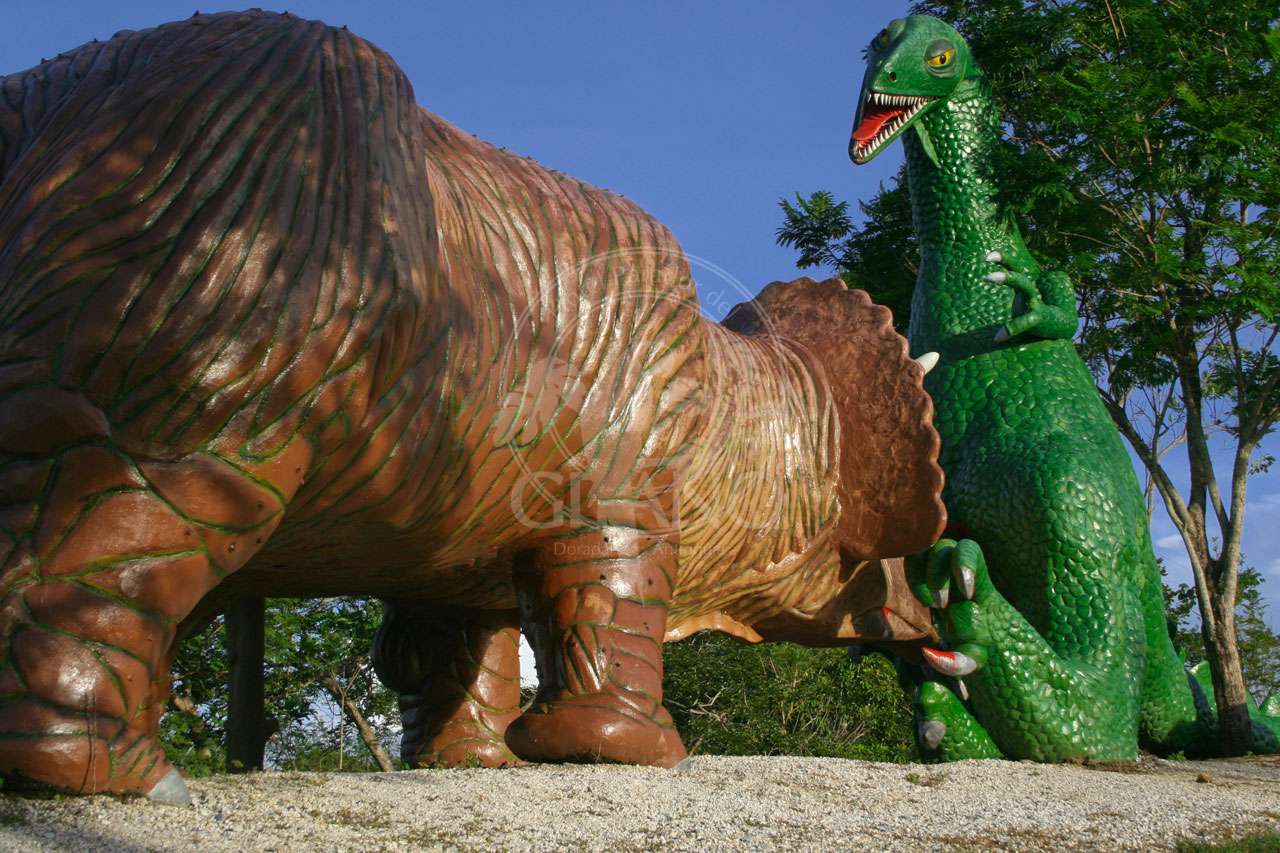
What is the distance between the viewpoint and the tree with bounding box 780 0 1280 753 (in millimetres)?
8008

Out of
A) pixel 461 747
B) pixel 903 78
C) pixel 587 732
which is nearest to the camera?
pixel 587 732

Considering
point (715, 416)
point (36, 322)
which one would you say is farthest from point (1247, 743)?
point (36, 322)

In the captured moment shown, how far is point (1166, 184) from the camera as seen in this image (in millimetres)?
8328

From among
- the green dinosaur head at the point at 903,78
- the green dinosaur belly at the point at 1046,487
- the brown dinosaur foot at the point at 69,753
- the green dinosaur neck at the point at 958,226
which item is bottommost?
the brown dinosaur foot at the point at 69,753

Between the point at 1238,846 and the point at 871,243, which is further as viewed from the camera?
the point at 871,243

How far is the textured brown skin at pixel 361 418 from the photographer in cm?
216

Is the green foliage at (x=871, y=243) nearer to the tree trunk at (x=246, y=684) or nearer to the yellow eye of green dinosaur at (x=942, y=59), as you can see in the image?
the yellow eye of green dinosaur at (x=942, y=59)

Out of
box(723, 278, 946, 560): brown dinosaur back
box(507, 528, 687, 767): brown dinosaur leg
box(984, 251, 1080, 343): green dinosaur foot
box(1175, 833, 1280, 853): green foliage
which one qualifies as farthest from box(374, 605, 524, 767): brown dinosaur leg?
box(984, 251, 1080, 343): green dinosaur foot

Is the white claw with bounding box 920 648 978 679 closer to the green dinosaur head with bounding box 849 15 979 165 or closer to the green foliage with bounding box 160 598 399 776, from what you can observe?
the green dinosaur head with bounding box 849 15 979 165

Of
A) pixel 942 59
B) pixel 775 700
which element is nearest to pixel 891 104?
pixel 942 59

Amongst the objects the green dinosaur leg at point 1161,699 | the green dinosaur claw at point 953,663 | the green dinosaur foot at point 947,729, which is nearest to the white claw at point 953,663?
the green dinosaur claw at point 953,663

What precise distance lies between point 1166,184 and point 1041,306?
3.43 metres

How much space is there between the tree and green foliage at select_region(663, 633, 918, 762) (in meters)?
3.49

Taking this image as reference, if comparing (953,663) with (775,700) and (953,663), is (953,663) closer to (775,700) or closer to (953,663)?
(953,663)
